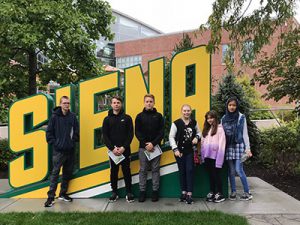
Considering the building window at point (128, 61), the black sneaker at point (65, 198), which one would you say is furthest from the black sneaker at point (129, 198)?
the building window at point (128, 61)

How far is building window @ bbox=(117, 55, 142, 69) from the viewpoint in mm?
45875

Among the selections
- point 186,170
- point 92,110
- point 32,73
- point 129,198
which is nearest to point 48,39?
point 32,73

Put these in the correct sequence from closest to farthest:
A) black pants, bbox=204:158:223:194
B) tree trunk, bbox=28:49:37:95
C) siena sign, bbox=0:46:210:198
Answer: black pants, bbox=204:158:223:194 < siena sign, bbox=0:46:210:198 < tree trunk, bbox=28:49:37:95

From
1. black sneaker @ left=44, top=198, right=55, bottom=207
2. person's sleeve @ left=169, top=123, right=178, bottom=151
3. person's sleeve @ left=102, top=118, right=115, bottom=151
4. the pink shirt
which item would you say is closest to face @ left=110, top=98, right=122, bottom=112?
person's sleeve @ left=102, top=118, right=115, bottom=151

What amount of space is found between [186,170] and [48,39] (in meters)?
5.15

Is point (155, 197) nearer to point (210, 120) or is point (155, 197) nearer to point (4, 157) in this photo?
point (210, 120)

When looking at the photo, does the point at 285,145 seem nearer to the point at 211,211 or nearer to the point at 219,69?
the point at 211,211

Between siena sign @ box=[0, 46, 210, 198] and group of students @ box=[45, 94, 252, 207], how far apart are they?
444mm

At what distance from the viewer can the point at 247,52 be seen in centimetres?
588

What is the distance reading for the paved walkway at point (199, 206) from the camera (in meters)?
5.37

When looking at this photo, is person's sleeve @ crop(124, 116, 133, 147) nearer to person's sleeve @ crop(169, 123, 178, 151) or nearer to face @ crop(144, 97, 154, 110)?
face @ crop(144, 97, 154, 110)

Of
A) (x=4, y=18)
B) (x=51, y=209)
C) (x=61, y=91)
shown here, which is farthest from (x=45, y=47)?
(x=51, y=209)

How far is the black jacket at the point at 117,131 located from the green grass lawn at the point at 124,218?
1290 mm

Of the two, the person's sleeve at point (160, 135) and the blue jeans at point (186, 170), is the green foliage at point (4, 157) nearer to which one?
the person's sleeve at point (160, 135)
